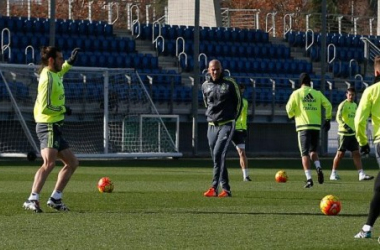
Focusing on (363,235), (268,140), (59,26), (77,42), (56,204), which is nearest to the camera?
(363,235)

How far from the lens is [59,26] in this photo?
39062mm

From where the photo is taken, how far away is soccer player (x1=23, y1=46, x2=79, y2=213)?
14.1 m

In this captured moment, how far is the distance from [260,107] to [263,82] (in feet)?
4.53

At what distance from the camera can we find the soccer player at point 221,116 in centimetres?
1739

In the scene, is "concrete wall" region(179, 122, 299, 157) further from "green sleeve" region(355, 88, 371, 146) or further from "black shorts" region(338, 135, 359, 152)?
"green sleeve" region(355, 88, 371, 146)

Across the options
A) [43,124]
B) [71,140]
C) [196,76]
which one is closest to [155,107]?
[196,76]

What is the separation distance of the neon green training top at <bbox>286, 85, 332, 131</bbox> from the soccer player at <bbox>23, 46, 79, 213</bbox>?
7.70 m

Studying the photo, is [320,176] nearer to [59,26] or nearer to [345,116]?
[345,116]

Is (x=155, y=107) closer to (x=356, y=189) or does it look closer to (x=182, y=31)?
(x=182, y=31)

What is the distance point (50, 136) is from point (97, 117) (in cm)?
2011

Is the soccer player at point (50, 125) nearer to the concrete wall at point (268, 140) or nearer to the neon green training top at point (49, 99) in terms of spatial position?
the neon green training top at point (49, 99)

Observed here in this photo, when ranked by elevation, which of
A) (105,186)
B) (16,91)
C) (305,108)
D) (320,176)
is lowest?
(320,176)

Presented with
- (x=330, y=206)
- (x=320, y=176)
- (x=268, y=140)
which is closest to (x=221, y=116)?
(x=330, y=206)

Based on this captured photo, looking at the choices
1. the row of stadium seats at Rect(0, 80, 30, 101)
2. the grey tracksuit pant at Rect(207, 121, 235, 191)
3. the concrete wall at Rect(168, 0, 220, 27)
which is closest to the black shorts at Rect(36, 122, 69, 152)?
the grey tracksuit pant at Rect(207, 121, 235, 191)
